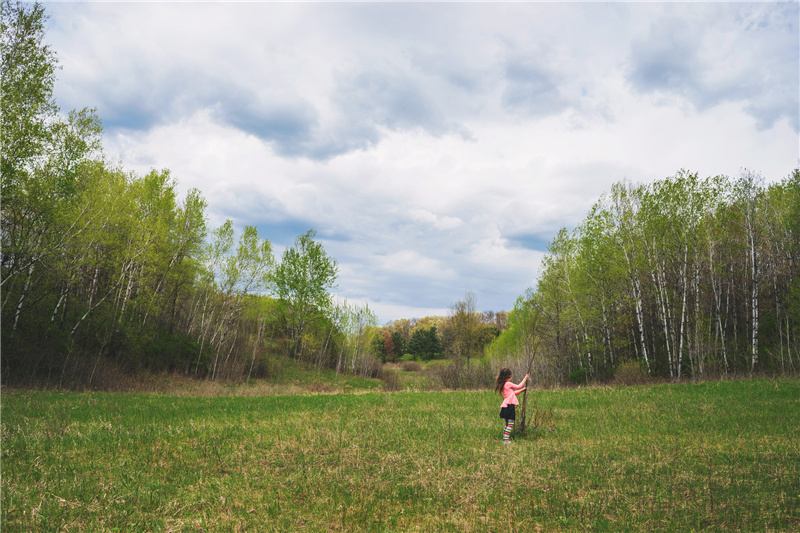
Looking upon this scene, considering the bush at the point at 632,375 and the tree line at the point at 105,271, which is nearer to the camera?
the tree line at the point at 105,271

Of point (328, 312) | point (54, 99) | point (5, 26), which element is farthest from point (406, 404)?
point (328, 312)

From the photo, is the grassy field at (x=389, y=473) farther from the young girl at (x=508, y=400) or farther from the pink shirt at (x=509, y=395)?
the pink shirt at (x=509, y=395)

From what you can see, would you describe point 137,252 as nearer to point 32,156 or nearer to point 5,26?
point 32,156

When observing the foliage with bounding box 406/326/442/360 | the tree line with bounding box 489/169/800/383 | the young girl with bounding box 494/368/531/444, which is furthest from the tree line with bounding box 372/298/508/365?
the young girl with bounding box 494/368/531/444

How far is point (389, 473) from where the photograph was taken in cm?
746

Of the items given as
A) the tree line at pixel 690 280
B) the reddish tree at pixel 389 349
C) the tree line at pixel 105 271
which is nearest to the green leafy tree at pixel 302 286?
the tree line at pixel 105 271

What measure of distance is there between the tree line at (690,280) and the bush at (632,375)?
0.30 metres

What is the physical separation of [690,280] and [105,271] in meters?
39.7

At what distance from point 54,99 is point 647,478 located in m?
23.2

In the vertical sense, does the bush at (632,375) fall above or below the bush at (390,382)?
above

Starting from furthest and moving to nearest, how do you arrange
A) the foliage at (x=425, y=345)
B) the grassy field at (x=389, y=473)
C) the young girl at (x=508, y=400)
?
the foliage at (x=425, y=345)
the young girl at (x=508, y=400)
the grassy field at (x=389, y=473)

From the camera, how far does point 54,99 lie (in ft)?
53.3

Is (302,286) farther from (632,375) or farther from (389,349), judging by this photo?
(389,349)

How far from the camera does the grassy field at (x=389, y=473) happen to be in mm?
5508
